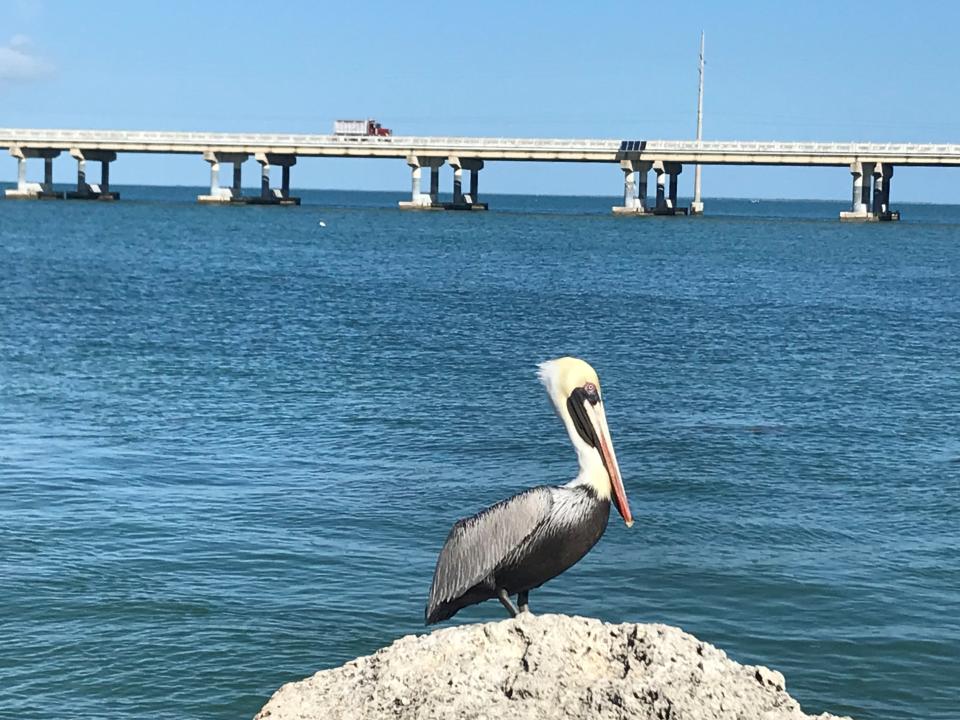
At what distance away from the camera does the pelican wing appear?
8.18 meters

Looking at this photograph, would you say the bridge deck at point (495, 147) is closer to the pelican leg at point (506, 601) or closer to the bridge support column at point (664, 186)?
the bridge support column at point (664, 186)

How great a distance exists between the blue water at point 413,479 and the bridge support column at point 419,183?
69264mm

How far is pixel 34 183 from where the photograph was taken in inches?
5679

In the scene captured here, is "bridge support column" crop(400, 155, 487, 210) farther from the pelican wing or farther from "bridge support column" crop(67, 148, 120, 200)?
the pelican wing

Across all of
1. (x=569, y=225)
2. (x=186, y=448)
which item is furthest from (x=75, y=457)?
(x=569, y=225)

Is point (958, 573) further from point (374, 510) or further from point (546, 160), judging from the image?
point (546, 160)

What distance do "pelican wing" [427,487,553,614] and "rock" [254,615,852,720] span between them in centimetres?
97

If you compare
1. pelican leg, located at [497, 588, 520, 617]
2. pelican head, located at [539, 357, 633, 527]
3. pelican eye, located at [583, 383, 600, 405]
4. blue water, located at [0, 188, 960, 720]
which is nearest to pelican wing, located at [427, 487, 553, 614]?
pelican leg, located at [497, 588, 520, 617]

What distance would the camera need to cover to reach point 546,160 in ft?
371

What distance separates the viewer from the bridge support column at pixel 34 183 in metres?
132

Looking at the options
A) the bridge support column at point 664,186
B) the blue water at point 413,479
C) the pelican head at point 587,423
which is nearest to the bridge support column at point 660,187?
the bridge support column at point 664,186

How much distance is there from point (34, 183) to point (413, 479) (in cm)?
13145

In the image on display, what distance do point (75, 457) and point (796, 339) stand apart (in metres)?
26.4

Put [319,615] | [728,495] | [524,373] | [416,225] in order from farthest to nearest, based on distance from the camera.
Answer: [416,225] < [524,373] < [728,495] < [319,615]
